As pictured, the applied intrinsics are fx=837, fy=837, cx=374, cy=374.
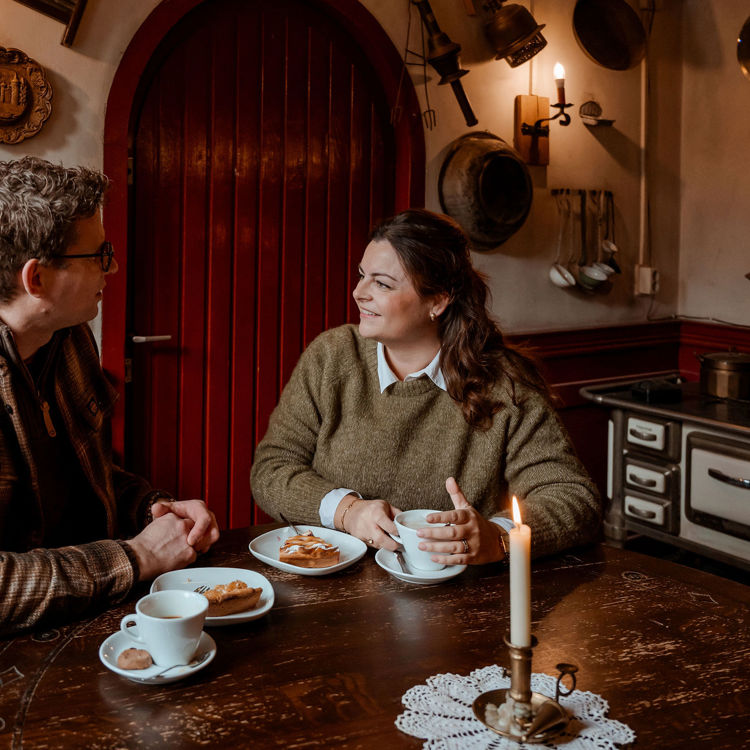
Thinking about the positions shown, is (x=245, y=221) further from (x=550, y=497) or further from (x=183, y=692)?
(x=183, y=692)

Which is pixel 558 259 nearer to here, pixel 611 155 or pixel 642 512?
pixel 611 155

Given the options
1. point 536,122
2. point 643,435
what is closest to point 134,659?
point 643,435

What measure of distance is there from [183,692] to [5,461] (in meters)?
0.73

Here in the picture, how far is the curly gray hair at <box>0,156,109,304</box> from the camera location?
1721 millimetres

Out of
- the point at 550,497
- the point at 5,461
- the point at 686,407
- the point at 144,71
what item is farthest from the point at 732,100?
the point at 5,461

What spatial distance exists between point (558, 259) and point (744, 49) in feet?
4.49

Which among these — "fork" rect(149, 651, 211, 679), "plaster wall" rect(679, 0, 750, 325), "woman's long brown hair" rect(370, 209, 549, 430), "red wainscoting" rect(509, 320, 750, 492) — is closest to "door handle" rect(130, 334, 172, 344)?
"woman's long brown hair" rect(370, 209, 549, 430)

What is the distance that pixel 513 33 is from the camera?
148 inches

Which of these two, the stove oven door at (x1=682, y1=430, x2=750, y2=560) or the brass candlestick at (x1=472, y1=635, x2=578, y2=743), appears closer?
the brass candlestick at (x1=472, y1=635, x2=578, y2=743)

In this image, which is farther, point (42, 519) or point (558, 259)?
point (558, 259)

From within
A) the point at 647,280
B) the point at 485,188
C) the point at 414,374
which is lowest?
the point at 414,374

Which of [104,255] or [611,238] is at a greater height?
[611,238]

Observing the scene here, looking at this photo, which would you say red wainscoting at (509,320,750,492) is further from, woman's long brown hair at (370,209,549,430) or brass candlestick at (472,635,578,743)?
brass candlestick at (472,635,578,743)

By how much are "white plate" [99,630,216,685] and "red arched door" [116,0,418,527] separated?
2.03 m
